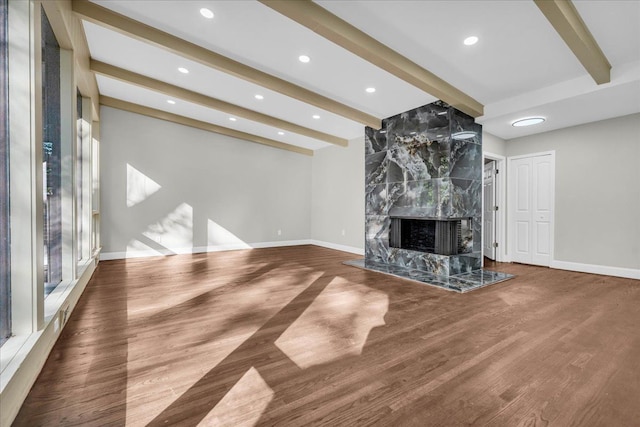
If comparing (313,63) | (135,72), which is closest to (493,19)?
(313,63)

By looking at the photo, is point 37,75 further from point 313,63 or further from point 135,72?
point 135,72

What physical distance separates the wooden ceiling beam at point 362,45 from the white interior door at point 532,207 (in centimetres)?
233

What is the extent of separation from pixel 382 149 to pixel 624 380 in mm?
4617

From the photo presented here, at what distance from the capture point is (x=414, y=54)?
3252 mm

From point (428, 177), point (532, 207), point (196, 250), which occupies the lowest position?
point (196, 250)

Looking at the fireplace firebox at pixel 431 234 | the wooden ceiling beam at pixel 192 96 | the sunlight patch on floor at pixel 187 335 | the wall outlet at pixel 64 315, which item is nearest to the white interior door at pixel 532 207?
the fireplace firebox at pixel 431 234

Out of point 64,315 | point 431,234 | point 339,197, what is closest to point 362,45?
point 431,234

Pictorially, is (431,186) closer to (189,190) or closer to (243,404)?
(243,404)

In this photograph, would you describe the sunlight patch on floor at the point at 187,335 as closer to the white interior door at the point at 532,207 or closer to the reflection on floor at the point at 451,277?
the reflection on floor at the point at 451,277

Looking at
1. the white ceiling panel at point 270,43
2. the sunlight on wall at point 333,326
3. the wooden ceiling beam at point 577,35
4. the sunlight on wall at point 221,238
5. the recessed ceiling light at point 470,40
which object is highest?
the white ceiling panel at point 270,43

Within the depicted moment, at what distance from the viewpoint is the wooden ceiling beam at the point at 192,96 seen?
167 inches

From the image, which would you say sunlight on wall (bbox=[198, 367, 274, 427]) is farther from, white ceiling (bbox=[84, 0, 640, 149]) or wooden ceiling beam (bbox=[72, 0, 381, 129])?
wooden ceiling beam (bbox=[72, 0, 381, 129])

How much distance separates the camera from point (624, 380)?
172cm

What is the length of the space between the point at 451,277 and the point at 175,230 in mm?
5675
